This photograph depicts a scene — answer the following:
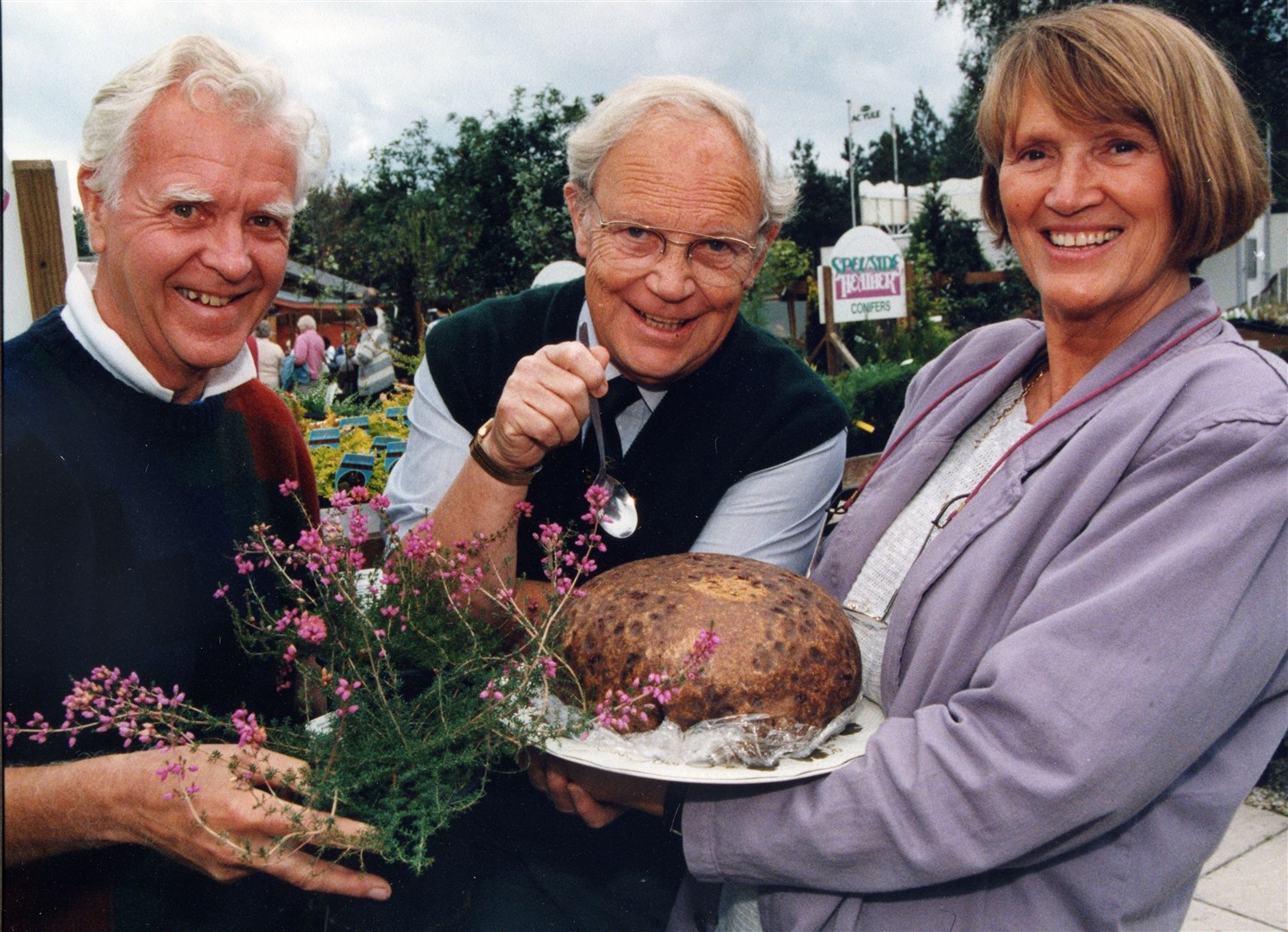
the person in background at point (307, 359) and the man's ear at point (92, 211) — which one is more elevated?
the man's ear at point (92, 211)

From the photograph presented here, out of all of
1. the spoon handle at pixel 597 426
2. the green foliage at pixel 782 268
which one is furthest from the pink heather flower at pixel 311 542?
the green foliage at pixel 782 268

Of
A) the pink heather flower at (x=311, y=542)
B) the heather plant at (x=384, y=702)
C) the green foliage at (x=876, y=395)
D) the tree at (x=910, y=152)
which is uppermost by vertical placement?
the tree at (x=910, y=152)

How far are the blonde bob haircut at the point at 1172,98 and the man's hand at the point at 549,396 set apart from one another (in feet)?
2.95

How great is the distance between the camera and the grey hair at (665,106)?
1.73 metres

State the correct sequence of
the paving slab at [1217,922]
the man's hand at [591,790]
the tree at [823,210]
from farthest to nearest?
the tree at [823,210] → the paving slab at [1217,922] → the man's hand at [591,790]

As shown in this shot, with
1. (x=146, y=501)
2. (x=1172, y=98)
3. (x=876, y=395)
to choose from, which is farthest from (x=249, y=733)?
(x=876, y=395)

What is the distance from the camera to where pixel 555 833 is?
1619 mm

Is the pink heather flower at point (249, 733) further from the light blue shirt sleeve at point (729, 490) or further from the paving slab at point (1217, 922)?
the paving slab at point (1217, 922)

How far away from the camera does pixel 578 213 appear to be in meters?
1.94

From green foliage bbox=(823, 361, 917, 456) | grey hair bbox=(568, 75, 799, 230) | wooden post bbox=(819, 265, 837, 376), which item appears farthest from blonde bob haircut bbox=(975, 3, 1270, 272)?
wooden post bbox=(819, 265, 837, 376)

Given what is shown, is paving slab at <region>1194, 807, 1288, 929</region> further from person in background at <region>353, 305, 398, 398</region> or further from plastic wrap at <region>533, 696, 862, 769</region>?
person in background at <region>353, 305, 398, 398</region>

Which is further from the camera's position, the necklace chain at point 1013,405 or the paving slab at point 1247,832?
the paving slab at point 1247,832

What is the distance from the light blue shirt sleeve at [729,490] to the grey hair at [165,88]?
2.32ft

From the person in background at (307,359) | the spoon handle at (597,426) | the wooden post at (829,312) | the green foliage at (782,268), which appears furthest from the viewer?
the green foliage at (782,268)
